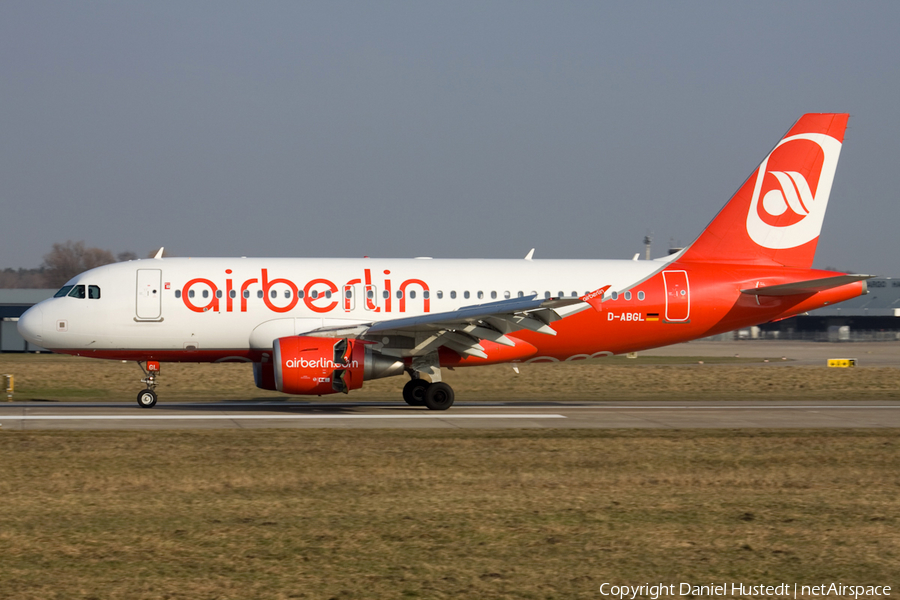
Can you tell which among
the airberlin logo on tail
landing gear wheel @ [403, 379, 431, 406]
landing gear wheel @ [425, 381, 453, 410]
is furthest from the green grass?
the airberlin logo on tail

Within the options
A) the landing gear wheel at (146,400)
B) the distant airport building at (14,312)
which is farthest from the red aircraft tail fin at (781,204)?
the distant airport building at (14,312)

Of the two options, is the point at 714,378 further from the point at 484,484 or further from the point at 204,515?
the point at 204,515

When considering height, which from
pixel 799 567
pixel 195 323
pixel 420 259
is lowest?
pixel 799 567

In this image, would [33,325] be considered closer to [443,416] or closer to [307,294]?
[307,294]

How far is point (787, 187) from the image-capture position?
88.0 feet

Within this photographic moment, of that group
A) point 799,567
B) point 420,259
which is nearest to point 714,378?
point 420,259

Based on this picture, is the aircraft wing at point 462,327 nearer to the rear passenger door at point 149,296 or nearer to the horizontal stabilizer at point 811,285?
the rear passenger door at point 149,296

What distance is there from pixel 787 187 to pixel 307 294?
46.0ft

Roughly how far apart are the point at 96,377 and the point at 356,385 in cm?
1861

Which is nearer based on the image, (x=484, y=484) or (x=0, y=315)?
(x=484, y=484)

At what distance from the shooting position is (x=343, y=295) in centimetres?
2459

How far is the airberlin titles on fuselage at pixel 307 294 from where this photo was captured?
79.2ft

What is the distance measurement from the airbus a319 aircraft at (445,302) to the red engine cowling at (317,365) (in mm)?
34

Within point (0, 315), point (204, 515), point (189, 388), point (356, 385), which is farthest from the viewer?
point (0, 315)
